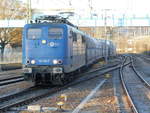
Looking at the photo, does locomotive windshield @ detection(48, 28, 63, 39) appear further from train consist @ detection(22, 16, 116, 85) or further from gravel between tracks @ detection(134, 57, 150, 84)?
gravel between tracks @ detection(134, 57, 150, 84)

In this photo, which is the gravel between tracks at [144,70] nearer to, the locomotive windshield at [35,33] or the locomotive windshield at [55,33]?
the locomotive windshield at [55,33]

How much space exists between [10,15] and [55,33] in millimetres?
37825

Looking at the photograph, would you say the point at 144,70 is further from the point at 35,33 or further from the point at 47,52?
the point at 35,33

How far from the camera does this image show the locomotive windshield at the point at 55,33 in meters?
16.2

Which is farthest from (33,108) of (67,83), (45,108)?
(67,83)

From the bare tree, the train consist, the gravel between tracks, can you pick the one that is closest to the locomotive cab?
the train consist

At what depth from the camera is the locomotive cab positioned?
15.9m

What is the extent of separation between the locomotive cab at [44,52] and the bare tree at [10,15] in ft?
99.3

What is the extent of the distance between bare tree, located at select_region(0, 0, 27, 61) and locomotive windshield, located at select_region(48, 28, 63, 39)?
3056 cm

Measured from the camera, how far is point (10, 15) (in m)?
52.5

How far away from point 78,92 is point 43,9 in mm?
41126

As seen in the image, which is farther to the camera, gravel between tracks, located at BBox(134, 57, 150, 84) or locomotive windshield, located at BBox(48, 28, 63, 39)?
gravel between tracks, located at BBox(134, 57, 150, 84)

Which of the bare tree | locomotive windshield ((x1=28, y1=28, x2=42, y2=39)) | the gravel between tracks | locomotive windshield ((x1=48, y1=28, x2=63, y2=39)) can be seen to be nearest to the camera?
locomotive windshield ((x1=48, y1=28, x2=63, y2=39))

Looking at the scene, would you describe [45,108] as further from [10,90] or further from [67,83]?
[67,83]
